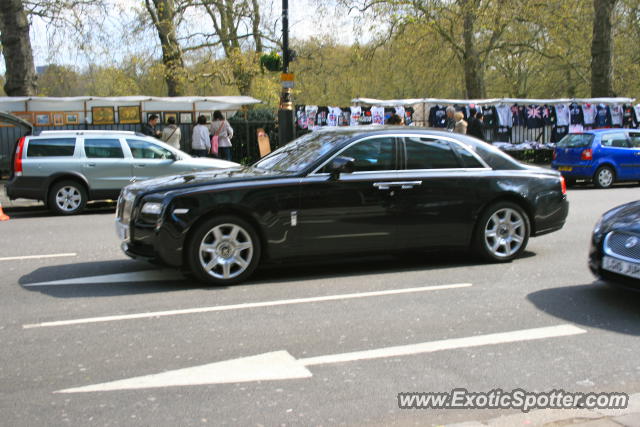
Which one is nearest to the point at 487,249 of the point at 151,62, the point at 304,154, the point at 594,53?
the point at 304,154

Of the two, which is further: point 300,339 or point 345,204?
point 345,204

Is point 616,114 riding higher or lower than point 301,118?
higher

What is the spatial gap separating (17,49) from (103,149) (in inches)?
332

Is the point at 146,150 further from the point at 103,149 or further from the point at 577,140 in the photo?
the point at 577,140

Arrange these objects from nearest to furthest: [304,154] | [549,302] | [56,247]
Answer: [549,302], [304,154], [56,247]

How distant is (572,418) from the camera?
378 cm

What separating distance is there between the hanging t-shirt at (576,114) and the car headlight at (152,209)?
1930 centimetres

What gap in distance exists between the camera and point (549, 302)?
6.24 meters

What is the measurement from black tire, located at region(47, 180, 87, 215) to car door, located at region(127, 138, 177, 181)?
1.11 metres

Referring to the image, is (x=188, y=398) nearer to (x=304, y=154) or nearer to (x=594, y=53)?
(x=304, y=154)

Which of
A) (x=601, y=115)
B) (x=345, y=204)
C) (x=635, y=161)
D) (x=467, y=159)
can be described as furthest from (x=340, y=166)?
(x=601, y=115)

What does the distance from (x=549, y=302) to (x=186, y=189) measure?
3.61 meters

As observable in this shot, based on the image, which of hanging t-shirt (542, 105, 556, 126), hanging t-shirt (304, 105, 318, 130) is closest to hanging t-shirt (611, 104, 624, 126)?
hanging t-shirt (542, 105, 556, 126)

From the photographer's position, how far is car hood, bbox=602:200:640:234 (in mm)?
6023
